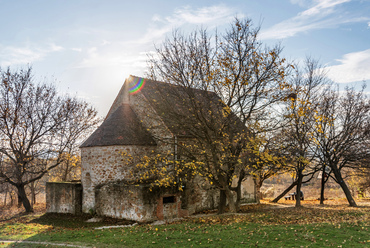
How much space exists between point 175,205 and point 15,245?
9290 millimetres

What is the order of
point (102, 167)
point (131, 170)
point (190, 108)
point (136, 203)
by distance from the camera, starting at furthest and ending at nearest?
point (102, 167), point (131, 170), point (136, 203), point (190, 108)

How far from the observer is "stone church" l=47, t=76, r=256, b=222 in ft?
58.3

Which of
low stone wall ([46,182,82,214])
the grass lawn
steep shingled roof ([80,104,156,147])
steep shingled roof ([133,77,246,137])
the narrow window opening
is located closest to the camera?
the grass lawn

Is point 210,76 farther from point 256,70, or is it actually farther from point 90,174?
point 90,174

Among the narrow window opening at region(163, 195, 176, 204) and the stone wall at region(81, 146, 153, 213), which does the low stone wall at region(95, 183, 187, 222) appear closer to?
the narrow window opening at region(163, 195, 176, 204)

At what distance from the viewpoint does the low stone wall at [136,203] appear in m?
17.5

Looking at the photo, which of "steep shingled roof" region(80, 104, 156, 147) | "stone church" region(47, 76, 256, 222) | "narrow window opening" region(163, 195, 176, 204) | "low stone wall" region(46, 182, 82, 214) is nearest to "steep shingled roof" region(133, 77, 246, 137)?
"stone church" region(47, 76, 256, 222)

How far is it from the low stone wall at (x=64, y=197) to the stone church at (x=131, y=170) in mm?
224

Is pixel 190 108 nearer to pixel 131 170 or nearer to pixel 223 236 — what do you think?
pixel 131 170

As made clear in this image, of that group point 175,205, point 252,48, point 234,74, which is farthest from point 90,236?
point 252,48

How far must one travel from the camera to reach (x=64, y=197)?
21828mm

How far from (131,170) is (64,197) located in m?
6.61

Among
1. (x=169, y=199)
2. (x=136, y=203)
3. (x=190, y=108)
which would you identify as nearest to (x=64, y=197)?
(x=136, y=203)

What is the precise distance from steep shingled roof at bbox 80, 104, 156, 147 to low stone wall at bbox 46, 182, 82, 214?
10.8ft
